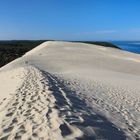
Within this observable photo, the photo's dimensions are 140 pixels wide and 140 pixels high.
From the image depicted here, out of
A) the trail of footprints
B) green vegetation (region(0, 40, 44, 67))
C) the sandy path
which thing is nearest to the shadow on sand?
the sandy path

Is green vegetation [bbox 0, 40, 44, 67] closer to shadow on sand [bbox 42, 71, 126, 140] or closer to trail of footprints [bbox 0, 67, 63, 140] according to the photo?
trail of footprints [bbox 0, 67, 63, 140]

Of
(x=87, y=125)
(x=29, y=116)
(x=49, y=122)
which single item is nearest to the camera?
(x=49, y=122)

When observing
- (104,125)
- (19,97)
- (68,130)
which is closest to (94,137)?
(68,130)

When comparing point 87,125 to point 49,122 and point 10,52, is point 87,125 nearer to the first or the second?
point 49,122

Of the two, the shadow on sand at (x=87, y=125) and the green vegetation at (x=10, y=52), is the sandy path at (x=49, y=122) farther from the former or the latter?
the green vegetation at (x=10, y=52)

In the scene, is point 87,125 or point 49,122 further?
point 87,125

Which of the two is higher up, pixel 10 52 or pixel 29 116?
pixel 29 116

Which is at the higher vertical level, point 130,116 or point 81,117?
point 81,117

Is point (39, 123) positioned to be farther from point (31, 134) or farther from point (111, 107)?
point (111, 107)

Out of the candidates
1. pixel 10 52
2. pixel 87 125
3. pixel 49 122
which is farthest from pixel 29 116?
pixel 10 52

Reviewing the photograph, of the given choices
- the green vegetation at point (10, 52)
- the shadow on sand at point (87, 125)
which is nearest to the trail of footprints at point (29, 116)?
the shadow on sand at point (87, 125)

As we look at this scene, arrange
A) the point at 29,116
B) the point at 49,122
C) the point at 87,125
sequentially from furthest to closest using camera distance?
the point at 29,116
the point at 87,125
the point at 49,122
